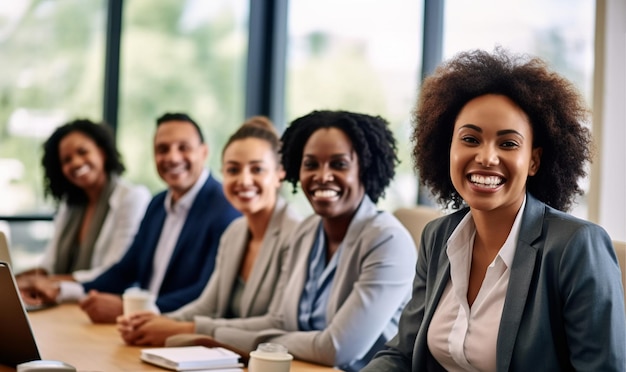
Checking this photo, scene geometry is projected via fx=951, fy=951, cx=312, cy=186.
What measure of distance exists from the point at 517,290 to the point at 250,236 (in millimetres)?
1638

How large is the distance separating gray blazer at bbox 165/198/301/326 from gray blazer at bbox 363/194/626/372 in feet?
4.10

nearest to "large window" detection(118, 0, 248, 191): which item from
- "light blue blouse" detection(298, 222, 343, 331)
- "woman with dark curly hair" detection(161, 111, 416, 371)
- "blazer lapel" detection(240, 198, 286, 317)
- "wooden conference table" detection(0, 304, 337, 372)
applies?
"wooden conference table" detection(0, 304, 337, 372)

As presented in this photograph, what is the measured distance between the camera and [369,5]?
4.87m

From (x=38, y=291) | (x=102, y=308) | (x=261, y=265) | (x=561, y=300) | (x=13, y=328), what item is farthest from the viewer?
(x=38, y=291)

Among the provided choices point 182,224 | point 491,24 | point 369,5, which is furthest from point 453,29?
point 182,224

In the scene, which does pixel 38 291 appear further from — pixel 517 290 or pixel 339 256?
pixel 517 290

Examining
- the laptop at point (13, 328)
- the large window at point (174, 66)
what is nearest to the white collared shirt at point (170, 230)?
the laptop at point (13, 328)

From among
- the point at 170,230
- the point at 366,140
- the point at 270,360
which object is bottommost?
the point at 270,360

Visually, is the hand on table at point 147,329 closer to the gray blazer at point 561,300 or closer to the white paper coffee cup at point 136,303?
the white paper coffee cup at point 136,303

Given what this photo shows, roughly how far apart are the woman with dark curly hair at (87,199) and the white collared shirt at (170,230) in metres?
0.38

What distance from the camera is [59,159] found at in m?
4.79

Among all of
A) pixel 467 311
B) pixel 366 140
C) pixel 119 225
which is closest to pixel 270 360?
pixel 467 311

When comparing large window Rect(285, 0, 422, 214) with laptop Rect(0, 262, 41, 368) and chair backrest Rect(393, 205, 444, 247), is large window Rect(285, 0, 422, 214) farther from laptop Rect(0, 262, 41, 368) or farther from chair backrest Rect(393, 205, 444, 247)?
laptop Rect(0, 262, 41, 368)

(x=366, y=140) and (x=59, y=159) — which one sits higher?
(x=366, y=140)
